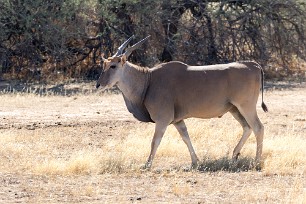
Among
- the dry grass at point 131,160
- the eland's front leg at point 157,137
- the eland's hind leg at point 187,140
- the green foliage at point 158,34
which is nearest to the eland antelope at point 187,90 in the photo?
the eland's hind leg at point 187,140

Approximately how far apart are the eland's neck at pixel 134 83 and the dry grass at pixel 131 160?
2.83ft

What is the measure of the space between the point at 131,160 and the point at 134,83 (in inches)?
44.5

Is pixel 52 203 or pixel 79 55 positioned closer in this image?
pixel 52 203

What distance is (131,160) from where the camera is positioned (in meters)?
11.9

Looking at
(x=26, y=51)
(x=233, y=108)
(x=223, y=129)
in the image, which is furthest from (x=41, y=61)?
(x=233, y=108)

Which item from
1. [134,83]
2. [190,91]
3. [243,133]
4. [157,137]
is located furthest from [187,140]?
[134,83]

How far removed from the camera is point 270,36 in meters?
24.9

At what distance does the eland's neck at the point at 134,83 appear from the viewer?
12148 mm

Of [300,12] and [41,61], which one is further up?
[300,12]

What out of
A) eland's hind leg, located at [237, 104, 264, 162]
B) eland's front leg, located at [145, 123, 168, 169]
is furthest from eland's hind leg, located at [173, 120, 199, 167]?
eland's hind leg, located at [237, 104, 264, 162]

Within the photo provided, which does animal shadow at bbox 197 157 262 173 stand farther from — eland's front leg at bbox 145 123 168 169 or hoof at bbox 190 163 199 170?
eland's front leg at bbox 145 123 168 169

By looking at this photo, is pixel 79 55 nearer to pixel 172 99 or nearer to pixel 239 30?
pixel 239 30

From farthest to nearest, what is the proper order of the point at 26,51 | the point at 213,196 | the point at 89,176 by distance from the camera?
the point at 26,51, the point at 89,176, the point at 213,196

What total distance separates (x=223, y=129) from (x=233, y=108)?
235cm
